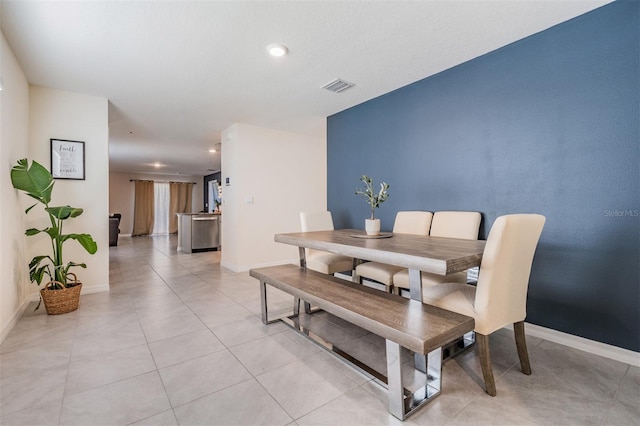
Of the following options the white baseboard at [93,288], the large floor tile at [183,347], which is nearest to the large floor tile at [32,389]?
the large floor tile at [183,347]

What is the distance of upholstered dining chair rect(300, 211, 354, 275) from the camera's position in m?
2.91

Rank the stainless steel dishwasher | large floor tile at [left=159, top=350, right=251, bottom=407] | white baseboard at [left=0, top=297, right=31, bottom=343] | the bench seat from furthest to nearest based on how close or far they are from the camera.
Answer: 1. the stainless steel dishwasher
2. white baseboard at [left=0, top=297, right=31, bottom=343]
3. large floor tile at [left=159, top=350, right=251, bottom=407]
4. the bench seat

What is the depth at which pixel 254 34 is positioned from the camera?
233 centimetres

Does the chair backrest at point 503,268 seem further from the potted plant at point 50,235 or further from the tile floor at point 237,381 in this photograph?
the potted plant at point 50,235

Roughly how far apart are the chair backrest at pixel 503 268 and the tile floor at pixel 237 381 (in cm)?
42

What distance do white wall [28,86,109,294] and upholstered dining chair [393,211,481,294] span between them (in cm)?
357

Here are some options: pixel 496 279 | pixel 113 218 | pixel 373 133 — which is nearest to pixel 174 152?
pixel 113 218

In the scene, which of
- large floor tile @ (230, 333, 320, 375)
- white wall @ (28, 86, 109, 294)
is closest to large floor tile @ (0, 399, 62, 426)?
large floor tile @ (230, 333, 320, 375)

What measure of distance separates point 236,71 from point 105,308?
9.25 feet

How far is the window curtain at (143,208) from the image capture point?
1077 centimetres

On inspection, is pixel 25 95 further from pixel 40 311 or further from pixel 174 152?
pixel 174 152

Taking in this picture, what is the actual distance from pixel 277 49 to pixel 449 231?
227cm

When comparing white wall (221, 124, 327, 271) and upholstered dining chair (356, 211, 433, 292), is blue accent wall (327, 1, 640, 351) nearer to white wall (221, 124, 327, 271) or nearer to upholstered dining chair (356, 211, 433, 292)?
upholstered dining chair (356, 211, 433, 292)

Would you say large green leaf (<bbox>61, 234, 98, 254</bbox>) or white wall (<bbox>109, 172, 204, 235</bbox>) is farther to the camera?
white wall (<bbox>109, 172, 204, 235</bbox>)
